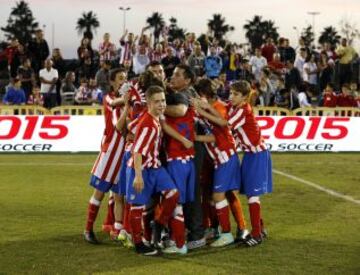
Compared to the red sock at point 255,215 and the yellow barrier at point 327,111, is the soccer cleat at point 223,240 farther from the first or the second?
the yellow barrier at point 327,111

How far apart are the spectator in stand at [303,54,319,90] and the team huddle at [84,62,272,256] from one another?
662 inches

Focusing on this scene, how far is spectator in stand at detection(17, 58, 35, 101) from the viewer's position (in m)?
23.1

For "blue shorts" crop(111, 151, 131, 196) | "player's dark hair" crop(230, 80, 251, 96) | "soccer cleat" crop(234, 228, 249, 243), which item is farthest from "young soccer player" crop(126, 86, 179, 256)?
"player's dark hair" crop(230, 80, 251, 96)

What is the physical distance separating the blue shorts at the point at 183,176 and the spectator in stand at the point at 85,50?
17.2m

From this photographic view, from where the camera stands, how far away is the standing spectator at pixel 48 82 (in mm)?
23172

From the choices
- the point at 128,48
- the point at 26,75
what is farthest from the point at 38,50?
the point at 128,48

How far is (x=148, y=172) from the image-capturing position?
796cm

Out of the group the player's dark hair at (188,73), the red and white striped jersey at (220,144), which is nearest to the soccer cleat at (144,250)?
the red and white striped jersey at (220,144)

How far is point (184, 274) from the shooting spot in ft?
24.1

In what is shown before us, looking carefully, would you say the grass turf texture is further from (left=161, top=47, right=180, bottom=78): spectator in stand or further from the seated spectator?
the seated spectator

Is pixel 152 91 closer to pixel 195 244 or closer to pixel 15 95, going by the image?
pixel 195 244

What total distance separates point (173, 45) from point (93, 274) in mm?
18889

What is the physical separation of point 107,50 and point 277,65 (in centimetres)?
550

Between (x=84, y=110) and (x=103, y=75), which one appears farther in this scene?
(x=103, y=75)
